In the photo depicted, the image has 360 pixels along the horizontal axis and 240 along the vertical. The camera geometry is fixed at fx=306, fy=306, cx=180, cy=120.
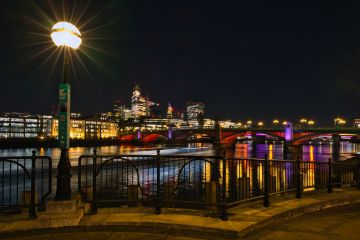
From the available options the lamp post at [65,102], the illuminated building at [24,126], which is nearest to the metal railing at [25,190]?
the lamp post at [65,102]

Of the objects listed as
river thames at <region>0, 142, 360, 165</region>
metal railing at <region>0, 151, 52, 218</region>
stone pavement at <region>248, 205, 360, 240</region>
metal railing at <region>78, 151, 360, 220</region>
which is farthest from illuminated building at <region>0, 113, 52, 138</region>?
stone pavement at <region>248, 205, 360, 240</region>

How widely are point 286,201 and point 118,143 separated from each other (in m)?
122

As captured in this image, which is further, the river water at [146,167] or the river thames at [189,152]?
the river thames at [189,152]

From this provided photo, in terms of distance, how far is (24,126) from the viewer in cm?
15038

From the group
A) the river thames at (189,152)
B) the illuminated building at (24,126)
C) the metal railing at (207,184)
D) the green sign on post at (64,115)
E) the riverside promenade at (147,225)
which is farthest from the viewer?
the illuminated building at (24,126)

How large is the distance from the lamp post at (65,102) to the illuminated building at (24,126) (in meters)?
142

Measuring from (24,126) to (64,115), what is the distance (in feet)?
529

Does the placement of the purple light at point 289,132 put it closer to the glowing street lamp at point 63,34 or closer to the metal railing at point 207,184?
the metal railing at point 207,184

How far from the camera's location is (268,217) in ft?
22.5

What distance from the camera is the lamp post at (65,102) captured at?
6.84 m

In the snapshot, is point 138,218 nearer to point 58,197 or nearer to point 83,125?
point 58,197

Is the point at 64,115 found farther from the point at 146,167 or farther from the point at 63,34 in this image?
the point at 146,167

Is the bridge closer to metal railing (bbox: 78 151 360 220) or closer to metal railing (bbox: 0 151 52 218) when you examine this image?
Answer: metal railing (bbox: 78 151 360 220)

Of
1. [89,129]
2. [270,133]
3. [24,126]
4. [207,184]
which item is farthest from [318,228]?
[89,129]
